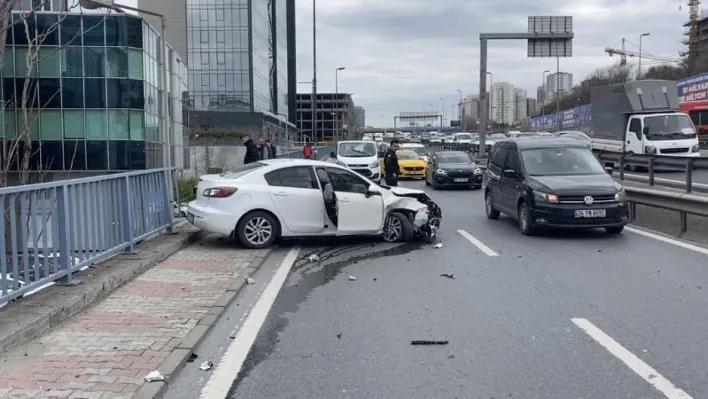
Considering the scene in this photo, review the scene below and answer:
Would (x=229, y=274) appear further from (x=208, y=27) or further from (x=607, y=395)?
(x=208, y=27)

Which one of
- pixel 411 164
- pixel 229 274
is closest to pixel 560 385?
pixel 229 274

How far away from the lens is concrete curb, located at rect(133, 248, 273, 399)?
4.82 metres

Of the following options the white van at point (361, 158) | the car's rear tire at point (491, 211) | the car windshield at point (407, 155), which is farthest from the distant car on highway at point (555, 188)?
the car windshield at point (407, 155)

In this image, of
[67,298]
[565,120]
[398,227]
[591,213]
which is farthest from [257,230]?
[565,120]

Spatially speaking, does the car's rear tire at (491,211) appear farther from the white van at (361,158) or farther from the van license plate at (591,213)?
the white van at (361,158)

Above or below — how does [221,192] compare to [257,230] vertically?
above

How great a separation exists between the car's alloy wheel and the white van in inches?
637

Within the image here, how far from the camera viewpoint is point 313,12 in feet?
153

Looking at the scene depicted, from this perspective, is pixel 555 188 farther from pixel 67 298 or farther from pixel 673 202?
pixel 67 298

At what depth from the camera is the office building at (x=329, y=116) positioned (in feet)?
361

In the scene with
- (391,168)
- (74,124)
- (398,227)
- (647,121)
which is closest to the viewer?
(398,227)

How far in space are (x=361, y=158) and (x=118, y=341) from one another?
22919mm

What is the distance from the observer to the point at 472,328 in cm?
660

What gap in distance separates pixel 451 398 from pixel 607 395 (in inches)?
41.8
